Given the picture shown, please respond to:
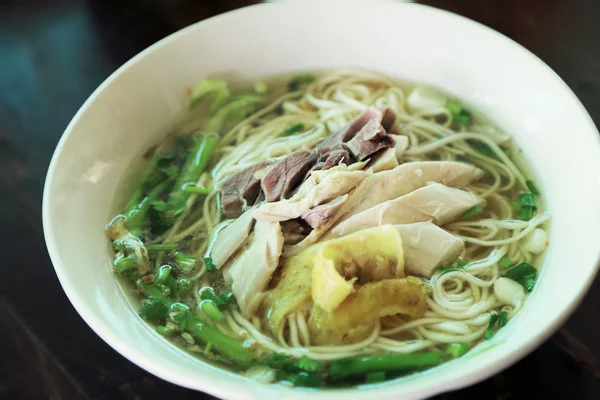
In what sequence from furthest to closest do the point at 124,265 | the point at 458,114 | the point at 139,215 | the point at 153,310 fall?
the point at 458,114, the point at 139,215, the point at 124,265, the point at 153,310

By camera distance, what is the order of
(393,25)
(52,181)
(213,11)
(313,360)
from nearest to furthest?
(313,360)
(52,181)
(393,25)
(213,11)

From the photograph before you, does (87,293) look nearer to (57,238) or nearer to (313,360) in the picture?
(57,238)

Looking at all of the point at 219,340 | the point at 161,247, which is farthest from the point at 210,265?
the point at 219,340

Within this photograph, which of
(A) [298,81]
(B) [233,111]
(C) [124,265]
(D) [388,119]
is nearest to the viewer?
(C) [124,265]

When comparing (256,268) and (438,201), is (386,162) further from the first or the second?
(256,268)

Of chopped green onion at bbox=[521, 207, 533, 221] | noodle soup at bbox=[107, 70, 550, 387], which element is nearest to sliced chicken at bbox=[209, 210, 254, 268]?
noodle soup at bbox=[107, 70, 550, 387]

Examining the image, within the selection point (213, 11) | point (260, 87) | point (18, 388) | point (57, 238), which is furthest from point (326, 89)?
point (18, 388)

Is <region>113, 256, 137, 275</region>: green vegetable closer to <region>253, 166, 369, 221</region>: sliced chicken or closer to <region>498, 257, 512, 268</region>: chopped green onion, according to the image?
<region>253, 166, 369, 221</region>: sliced chicken
